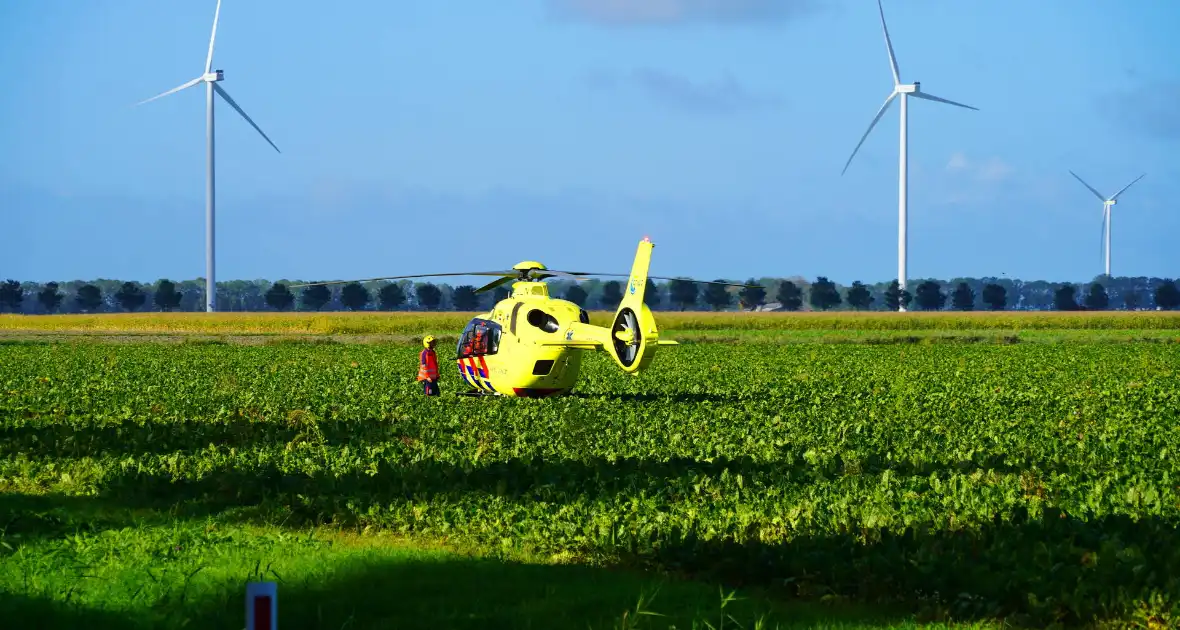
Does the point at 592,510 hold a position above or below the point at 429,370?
below

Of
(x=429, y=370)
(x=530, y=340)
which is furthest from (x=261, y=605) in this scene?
(x=429, y=370)

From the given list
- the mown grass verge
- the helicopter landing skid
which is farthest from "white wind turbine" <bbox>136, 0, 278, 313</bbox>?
the helicopter landing skid

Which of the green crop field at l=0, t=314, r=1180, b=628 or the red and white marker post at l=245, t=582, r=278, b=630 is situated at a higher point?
the red and white marker post at l=245, t=582, r=278, b=630

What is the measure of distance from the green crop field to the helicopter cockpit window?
4.40 ft

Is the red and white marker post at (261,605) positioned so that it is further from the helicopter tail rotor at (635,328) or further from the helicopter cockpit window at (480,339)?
the helicopter cockpit window at (480,339)

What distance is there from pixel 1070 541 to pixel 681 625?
3.86 m

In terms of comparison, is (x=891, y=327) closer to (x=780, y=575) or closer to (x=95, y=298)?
(x=780, y=575)

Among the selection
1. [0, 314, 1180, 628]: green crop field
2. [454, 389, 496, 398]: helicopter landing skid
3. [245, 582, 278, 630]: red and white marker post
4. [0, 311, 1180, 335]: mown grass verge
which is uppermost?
[0, 311, 1180, 335]: mown grass verge

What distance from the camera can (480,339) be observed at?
30.6 meters

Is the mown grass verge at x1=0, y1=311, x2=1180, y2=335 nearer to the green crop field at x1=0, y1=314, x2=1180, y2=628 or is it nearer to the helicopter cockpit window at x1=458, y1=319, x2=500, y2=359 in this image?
the helicopter cockpit window at x1=458, y1=319, x2=500, y2=359

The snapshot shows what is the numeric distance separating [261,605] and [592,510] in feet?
26.8

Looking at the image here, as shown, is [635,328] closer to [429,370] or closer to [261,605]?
Answer: [429,370]

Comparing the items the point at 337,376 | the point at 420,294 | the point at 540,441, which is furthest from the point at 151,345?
the point at 420,294

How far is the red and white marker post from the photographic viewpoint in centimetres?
657
